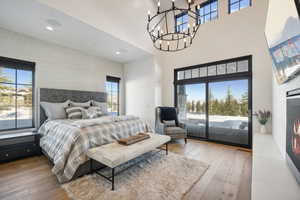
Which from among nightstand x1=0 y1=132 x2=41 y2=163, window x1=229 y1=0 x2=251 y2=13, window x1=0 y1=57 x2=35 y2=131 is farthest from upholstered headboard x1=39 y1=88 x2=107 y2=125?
window x1=229 y1=0 x2=251 y2=13

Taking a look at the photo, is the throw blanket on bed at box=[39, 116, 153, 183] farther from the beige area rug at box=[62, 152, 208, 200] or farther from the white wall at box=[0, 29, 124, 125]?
the white wall at box=[0, 29, 124, 125]

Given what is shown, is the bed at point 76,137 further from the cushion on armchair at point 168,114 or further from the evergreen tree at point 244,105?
the evergreen tree at point 244,105

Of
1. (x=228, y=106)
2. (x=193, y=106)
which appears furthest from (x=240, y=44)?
(x=193, y=106)

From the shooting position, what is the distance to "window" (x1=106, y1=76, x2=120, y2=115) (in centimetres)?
507

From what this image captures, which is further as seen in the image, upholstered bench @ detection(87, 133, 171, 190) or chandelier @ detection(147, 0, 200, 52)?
chandelier @ detection(147, 0, 200, 52)

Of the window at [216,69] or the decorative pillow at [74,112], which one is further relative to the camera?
the window at [216,69]

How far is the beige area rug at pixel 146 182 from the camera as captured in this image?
170cm

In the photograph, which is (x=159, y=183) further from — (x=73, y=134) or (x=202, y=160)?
(x=73, y=134)

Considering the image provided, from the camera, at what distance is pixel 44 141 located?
274 centimetres

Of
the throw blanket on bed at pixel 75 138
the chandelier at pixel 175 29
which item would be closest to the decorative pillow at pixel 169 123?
the throw blanket on bed at pixel 75 138

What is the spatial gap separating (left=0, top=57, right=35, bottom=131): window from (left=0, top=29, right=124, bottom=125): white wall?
0.60 feet

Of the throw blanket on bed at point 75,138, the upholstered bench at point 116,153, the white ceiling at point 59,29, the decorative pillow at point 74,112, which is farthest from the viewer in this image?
the decorative pillow at point 74,112

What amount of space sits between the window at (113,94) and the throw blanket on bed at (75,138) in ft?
7.67

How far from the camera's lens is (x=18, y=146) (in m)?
2.63
